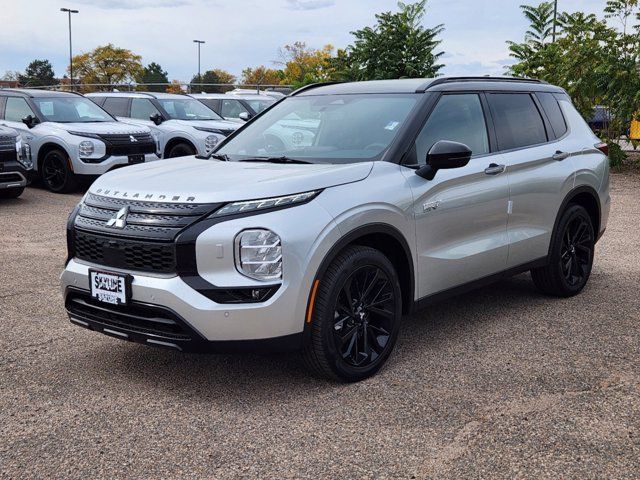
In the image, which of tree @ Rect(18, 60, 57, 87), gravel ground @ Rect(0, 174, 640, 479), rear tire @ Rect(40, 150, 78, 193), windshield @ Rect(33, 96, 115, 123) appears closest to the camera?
gravel ground @ Rect(0, 174, 640, 479)

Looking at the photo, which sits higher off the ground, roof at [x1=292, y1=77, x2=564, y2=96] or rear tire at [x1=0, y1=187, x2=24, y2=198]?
roof at [x1=292, y1=77, x2=564, y2=96]

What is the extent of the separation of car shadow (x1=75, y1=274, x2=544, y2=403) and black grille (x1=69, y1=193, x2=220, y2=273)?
2.42ft

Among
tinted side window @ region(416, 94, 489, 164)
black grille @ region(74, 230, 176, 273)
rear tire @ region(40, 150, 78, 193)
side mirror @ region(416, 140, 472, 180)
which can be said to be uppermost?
tinted side window @ region(416, 94, 489, 164)

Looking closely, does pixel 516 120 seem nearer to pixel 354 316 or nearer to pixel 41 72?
pixel 354 316

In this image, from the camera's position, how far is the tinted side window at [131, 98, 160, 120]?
15.0 m

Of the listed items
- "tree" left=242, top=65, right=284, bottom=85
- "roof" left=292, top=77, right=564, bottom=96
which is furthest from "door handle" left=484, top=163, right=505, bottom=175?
"tree" left=242, top=65, right=284, bottom=85

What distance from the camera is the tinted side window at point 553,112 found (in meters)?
6.04

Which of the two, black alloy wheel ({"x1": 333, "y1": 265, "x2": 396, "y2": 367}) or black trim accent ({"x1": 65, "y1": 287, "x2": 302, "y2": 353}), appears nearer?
black trim accent ({"x1": 65, "y1": 287, "x2": 302, "y2": 353})

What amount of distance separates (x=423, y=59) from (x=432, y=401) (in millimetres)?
16715

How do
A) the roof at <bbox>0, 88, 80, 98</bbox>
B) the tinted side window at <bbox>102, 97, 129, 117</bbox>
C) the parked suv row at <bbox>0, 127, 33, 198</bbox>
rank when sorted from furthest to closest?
the tinted side window at <bbox>102, 97, 129, 117</bbox>, the roof at <bbox>0, 88, 80, 98</bbox>, the parked suv row at <bbox>0, 127, 33, 198</bbox>

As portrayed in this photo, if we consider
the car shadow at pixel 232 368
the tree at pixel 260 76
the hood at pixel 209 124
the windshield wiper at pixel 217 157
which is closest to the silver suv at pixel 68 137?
the hood at pixel 209 124

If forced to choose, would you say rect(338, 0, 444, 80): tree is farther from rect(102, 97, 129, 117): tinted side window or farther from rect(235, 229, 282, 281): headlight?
rect(235, 229, 282, 281): headlight

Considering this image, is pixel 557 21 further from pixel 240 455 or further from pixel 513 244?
pixel 240 455

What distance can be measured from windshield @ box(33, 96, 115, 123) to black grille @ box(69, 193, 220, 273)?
9.35 meters
